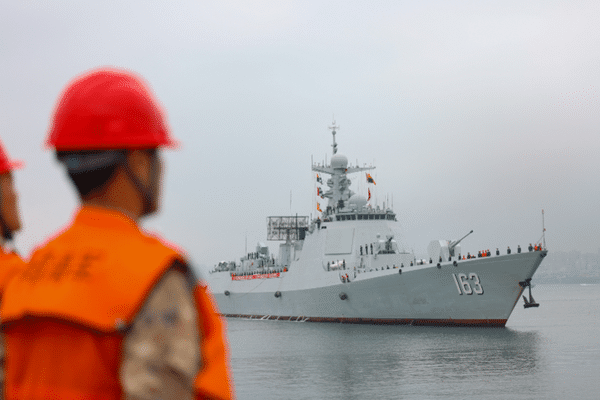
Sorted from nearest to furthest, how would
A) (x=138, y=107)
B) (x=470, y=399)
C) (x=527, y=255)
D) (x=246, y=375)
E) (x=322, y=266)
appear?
(x=138, y=107), (x=470, y=399), (x=246, y=375), (x=527, y=255), (x=322, y=266)

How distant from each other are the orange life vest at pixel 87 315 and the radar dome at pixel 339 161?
39.4m

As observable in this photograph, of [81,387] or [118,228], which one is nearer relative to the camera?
[81,387]

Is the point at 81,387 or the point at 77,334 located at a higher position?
the point at 77,334

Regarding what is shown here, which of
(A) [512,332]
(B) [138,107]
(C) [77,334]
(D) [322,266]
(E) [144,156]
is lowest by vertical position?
(A) [512,332]

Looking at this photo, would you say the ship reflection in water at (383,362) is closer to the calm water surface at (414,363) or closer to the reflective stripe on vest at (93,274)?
the calm water surface at (414,363)

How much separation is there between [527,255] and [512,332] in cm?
475

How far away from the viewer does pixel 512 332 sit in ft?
102

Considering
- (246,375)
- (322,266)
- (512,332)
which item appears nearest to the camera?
(246,375)

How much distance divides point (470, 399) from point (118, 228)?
16.2 meters

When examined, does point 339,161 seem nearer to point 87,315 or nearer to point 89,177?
point 89,177

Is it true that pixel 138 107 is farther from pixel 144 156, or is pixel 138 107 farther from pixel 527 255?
pixel 527 255

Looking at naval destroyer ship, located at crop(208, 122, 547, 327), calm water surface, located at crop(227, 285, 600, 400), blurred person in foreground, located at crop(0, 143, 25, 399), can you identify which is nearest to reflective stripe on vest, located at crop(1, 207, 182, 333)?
blurred person in foreground, located at crop(0, 143, 25, 399)

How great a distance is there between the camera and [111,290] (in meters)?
1.33

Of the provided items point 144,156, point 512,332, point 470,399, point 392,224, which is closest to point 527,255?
point 512,332
